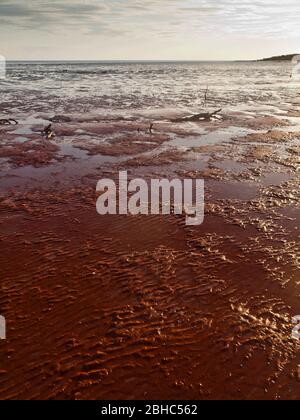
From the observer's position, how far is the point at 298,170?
1583 centimetres

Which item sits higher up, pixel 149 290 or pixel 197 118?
pixel 197 118

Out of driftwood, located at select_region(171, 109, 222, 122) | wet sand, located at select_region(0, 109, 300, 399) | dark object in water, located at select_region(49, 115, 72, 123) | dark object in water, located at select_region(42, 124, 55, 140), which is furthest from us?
driftwood, located at select_region(171, 109, 222, 122)

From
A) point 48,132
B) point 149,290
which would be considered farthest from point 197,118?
point 149,290

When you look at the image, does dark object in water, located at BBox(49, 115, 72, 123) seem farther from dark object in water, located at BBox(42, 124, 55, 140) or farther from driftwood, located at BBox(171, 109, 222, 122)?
driftwood, located at BBox(171, 109, 222, 122)

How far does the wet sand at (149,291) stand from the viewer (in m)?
6.07

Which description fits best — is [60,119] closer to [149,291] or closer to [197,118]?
[197,118]

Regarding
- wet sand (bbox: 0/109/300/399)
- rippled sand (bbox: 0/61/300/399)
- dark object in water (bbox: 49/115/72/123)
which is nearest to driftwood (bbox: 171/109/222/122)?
dark object in water (bbox: 49/115/72/123)

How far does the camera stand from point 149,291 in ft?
26.5

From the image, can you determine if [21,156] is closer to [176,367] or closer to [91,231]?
[91,231]

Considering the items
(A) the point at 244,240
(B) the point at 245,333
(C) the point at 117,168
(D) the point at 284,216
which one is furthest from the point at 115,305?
(C) the point at 117,168

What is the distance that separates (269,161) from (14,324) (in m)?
14.1

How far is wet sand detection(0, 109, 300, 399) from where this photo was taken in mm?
6066

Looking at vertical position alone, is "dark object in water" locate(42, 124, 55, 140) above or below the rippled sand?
above
